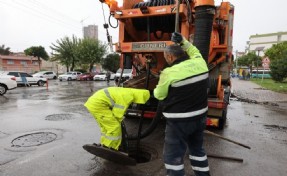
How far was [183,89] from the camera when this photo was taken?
2600 mm

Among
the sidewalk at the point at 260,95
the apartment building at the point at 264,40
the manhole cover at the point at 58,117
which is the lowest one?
the sidewalk at the point at 260,95

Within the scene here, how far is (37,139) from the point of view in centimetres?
504

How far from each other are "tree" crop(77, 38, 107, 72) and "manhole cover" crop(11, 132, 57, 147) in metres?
35.8

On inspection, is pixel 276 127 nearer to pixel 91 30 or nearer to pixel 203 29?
pixel 203 29

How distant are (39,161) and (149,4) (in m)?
3.76

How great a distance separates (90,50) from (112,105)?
38.1 m

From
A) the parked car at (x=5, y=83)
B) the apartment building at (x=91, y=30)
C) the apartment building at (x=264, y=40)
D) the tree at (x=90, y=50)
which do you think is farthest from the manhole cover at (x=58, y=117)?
the apartment building at (x=264, y=40)

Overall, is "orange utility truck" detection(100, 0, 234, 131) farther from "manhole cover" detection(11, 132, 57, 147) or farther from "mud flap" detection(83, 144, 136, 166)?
"manhole cover" detection(11, 132, 57, 147)

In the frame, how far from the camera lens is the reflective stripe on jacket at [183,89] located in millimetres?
2594

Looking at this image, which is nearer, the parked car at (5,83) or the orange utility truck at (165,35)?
the orange utility truck at (165,35)

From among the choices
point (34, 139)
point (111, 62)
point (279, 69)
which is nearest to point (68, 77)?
point (111, 62)

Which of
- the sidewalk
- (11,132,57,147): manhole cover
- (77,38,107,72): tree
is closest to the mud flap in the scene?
(11,132,57,147): manhole cover

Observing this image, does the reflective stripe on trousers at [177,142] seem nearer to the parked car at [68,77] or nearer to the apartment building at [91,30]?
the parked car at [68,77]

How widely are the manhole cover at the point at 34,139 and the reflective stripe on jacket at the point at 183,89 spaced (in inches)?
129
